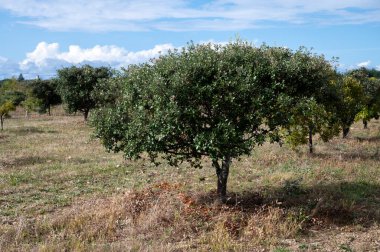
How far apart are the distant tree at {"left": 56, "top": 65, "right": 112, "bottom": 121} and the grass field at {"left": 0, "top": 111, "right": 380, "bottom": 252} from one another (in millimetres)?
19766

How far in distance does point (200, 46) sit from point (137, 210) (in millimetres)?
4731

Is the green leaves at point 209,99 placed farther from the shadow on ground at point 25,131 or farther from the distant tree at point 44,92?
the distant tree at point 44,92

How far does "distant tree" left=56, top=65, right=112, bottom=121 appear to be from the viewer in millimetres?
39906

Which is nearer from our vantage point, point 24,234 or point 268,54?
point 24,234

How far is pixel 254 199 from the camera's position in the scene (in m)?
12.7

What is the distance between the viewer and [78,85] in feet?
131

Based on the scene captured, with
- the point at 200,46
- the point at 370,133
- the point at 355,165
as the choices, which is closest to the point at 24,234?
the point at 200,46

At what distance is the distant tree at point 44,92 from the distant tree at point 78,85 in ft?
28.6

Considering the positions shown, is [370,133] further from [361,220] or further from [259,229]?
[259,229]

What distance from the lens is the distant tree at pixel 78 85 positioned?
131ft

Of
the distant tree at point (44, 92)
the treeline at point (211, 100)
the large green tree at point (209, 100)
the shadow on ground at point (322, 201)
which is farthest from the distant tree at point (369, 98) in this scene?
the distant tree at point (44, 92)

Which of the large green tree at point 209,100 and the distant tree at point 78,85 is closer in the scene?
the large green tree at point 209,100

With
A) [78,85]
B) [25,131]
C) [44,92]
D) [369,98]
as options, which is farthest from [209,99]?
[44,92]

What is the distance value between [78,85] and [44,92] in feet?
41.3
